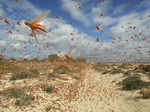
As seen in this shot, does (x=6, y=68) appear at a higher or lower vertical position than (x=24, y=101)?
higher

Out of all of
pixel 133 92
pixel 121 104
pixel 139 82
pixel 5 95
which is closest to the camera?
pixel 5 95

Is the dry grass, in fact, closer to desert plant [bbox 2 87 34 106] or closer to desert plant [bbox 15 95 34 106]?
desert plant [bbox 2 87 34 106]

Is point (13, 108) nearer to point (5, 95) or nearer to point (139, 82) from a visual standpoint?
point (5, 95)

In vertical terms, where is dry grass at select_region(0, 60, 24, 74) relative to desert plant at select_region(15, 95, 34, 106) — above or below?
above

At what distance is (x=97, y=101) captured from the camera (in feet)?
19.1

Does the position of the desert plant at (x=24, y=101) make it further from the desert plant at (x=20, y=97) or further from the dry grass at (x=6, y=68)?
the dry grass at (x=6, y=68)

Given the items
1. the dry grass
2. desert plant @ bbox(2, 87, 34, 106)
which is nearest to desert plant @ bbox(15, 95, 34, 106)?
desert plant @ bbox(2, 87, 34, 106)

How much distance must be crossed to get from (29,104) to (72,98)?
2.13 m

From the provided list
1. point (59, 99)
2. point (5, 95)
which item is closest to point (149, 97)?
point (59, 99)

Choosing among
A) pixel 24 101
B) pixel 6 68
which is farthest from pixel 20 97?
pixel 6 68

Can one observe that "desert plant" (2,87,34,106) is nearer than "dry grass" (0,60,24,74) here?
Yes

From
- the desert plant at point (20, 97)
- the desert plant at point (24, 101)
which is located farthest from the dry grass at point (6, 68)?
the desert plant at point (24, 101)

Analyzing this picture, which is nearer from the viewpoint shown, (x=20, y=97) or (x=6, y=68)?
(x=20, y=97)

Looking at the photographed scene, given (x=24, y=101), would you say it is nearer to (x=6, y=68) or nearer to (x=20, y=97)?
(x=20, y=97)
